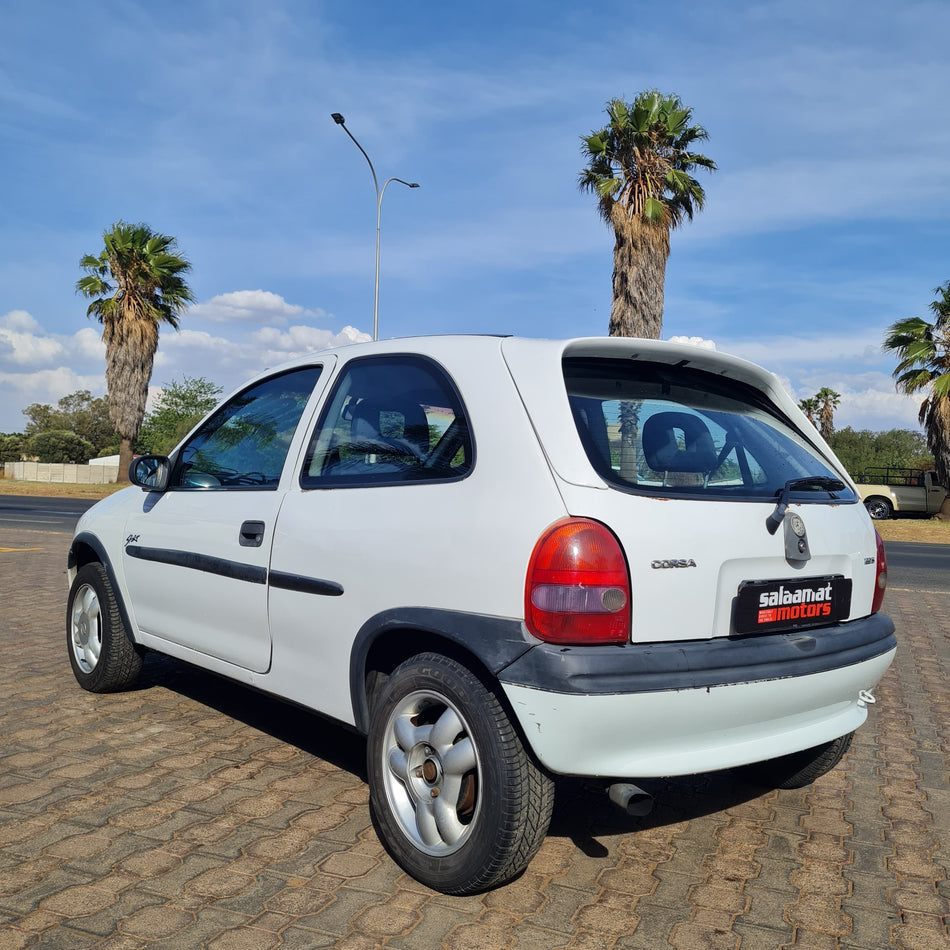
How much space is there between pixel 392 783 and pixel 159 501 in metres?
2.06

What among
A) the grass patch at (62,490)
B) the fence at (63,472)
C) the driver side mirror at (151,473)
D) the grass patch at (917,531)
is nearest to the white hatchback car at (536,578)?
the driver side mirror at (151,473)

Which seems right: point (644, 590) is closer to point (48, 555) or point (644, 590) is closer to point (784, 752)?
point (784, 752)

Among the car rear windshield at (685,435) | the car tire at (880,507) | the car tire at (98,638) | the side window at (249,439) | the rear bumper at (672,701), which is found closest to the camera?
the rear bumper at (672,701)

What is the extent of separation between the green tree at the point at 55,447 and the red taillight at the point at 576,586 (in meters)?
74.0

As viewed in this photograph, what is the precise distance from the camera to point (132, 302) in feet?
112

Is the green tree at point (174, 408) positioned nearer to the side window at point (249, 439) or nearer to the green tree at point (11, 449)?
the green tree at point (11, 449)

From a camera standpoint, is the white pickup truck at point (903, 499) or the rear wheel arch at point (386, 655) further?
the white pickup truck at point (903, 499)

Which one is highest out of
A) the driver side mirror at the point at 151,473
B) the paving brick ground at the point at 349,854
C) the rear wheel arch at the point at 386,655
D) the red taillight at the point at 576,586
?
the driver side mirror at the point at 151,473

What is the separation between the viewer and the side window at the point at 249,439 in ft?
12.3

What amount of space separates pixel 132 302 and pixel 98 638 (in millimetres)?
31962

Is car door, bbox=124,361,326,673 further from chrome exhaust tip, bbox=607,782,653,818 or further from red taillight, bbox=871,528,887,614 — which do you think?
red taillight, bbox=871,528,887,614

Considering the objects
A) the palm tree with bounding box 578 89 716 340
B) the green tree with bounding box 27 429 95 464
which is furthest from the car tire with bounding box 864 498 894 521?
the green tree with bounding box 27 429 95 464

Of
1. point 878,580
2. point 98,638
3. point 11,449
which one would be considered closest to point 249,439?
point 98,638

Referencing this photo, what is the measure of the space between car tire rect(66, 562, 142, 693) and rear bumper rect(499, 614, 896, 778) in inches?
113
